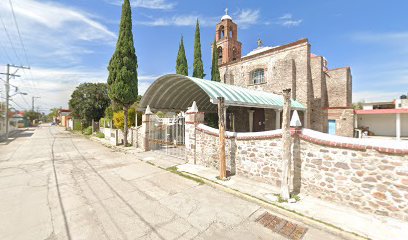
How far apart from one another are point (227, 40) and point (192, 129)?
86.3ft

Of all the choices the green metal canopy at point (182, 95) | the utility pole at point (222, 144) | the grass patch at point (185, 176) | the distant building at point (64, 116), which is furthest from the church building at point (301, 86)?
the distant building at point (64, 116)

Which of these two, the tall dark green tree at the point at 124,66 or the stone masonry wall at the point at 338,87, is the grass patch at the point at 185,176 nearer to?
the tall dark green tree at the point at 124,66

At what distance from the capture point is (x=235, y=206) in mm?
5059

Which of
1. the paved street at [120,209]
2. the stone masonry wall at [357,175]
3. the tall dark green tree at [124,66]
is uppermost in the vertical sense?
the tall dark green tree at [124,66]

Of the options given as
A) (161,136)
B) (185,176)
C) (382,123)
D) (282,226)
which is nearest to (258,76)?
(161,136)

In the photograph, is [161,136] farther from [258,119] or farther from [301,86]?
[301,86]

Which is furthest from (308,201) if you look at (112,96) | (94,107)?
(94,107)

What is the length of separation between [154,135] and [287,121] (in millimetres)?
9660

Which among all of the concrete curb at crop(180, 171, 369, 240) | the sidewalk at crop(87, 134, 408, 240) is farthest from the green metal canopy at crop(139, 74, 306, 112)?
the concrete curb at crop(180, 171, 369, 240)

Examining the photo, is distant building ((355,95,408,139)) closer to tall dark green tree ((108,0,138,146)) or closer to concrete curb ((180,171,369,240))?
concrete curb ((180,171,369,240))

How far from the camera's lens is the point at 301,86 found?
18.3m

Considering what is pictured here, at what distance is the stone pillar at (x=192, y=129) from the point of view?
900 cm

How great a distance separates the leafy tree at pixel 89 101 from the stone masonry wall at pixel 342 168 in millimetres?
29853

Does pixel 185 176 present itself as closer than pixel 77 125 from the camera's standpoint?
Yes
